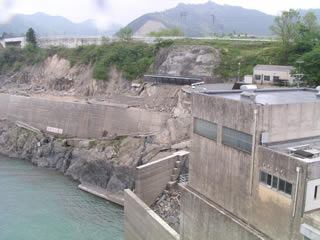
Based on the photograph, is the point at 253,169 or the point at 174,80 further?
the point at 174,80

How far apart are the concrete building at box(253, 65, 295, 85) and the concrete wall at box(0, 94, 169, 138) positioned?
27.4 feet

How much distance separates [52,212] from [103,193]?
3.78m

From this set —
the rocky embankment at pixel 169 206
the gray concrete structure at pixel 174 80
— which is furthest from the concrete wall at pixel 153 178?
the gray concrete structure at pixel 174 80

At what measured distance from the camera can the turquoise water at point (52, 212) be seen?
726 inches

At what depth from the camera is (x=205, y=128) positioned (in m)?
11.5

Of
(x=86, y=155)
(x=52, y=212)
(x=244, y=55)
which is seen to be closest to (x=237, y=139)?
(x=52, y=212)

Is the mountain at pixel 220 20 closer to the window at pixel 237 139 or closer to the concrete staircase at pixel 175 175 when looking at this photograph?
the concrete staircase at pixel 175 175

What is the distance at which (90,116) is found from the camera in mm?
30594

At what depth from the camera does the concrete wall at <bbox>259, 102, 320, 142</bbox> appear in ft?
29.9

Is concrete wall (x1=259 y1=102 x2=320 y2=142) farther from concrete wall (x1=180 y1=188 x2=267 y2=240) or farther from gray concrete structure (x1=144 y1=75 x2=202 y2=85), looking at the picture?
gray concrete structure (x1=144 y1=75 x2=202 y2=85)

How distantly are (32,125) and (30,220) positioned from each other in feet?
54.8

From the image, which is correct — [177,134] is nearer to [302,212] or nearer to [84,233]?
[84,233]

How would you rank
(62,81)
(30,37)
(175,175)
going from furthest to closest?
(30,37) → (62,81) → (175,175)

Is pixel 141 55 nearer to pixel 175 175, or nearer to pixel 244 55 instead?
pixel 244 55
